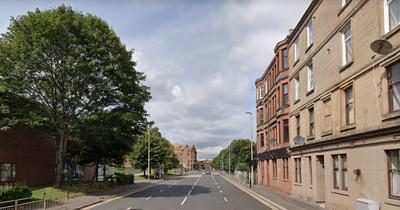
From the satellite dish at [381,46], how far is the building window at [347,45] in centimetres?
399

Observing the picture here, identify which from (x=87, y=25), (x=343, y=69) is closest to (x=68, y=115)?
(x=87, y=25)

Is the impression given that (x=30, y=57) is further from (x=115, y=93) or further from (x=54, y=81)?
(x=115, y=93)

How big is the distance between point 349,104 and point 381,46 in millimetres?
4642

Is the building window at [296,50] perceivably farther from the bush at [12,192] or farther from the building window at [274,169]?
the bush at [12,192]

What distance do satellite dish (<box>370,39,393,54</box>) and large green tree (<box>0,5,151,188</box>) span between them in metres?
18.7

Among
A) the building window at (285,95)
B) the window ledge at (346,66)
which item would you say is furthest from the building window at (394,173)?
the building window at (285,95)

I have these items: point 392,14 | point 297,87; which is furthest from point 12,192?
point 297,87

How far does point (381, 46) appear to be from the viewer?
11.0 metres

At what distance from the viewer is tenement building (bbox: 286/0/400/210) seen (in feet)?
36.6

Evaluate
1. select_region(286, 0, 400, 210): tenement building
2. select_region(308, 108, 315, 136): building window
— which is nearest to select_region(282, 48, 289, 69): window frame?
select_region(286, 0, 400, 210): tenement building

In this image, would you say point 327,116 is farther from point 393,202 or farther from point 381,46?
point 393,202

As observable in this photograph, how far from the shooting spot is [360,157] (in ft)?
43.7

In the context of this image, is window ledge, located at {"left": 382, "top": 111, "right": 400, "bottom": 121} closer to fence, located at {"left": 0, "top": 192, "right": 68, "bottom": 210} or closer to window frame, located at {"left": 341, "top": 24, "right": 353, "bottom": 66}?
window frame, located at {"left": 341, "top": 24, "right": 353, "bottom": 66}

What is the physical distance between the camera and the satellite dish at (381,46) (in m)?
10.8
